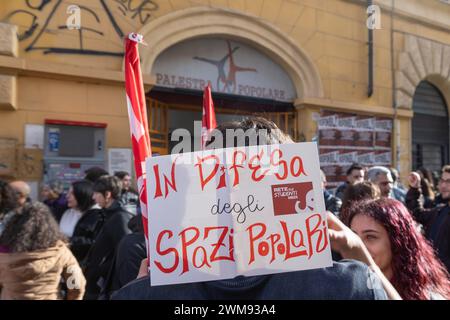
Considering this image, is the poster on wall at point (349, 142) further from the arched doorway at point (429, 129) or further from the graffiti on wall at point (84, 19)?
the graffiti on wall at point (84, 19)

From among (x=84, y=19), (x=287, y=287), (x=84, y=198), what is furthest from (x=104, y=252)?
(x=84, y=19)

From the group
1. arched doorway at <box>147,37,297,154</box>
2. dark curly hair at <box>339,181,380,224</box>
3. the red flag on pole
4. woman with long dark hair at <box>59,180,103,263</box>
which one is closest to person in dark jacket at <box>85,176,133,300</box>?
woman with long dark hair at <box>59,180,103,263</box>

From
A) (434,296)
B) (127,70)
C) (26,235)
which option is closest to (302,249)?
(434,296)

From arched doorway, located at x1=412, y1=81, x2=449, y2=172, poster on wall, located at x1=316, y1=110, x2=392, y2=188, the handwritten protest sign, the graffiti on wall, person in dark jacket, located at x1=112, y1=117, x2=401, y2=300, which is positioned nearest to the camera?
person in dark jacket, located at x1=112, y1=117, x2=401, y2=300

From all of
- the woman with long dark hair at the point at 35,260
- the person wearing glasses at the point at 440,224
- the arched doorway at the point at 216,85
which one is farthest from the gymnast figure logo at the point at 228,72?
the woman with long dark hair at the point at 35,260

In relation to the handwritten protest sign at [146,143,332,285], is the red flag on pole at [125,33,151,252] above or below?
above

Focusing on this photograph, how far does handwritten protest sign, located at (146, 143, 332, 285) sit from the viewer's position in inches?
42.9

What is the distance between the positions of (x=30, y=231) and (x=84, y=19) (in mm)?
4596

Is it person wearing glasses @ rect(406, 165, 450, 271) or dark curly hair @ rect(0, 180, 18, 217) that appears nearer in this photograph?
person wearing glasses @ rect(406, 165, 450, 271)

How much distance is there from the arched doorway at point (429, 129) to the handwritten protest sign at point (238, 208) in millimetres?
10238

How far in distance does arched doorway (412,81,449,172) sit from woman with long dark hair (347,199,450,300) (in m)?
9.40

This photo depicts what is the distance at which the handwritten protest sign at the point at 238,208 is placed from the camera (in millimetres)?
1090

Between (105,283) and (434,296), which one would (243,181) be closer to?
(434,296)

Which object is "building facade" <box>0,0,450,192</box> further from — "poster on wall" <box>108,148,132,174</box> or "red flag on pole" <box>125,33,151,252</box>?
"red flag on pole" <box>125,33,151,252</box>
